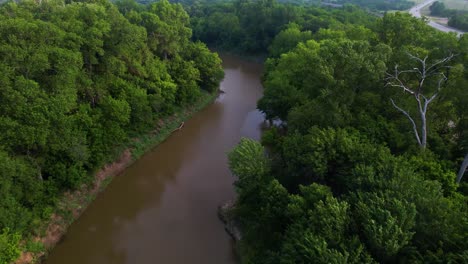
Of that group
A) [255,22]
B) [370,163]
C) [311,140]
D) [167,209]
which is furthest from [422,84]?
[255,22]

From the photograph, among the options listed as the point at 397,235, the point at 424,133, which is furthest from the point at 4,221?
the point at 424,133

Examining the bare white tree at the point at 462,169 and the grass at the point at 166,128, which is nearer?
the bare white tree at the point at 462,169

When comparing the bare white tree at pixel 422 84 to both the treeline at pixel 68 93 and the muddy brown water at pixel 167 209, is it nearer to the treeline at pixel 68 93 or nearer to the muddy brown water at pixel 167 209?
the muddy brown water at pixel 167 209

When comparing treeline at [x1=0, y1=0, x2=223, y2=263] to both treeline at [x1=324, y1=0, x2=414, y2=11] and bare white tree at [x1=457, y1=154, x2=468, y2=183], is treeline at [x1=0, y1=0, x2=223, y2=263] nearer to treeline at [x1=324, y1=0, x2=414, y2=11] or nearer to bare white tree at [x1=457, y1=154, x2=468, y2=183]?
bare white tree at [x1=457, y1=154, x2=468, y2=183]

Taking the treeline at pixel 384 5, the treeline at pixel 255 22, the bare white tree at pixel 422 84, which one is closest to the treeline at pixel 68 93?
the bare white tree at pixel 422 84

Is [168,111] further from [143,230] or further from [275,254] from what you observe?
[275,254]
